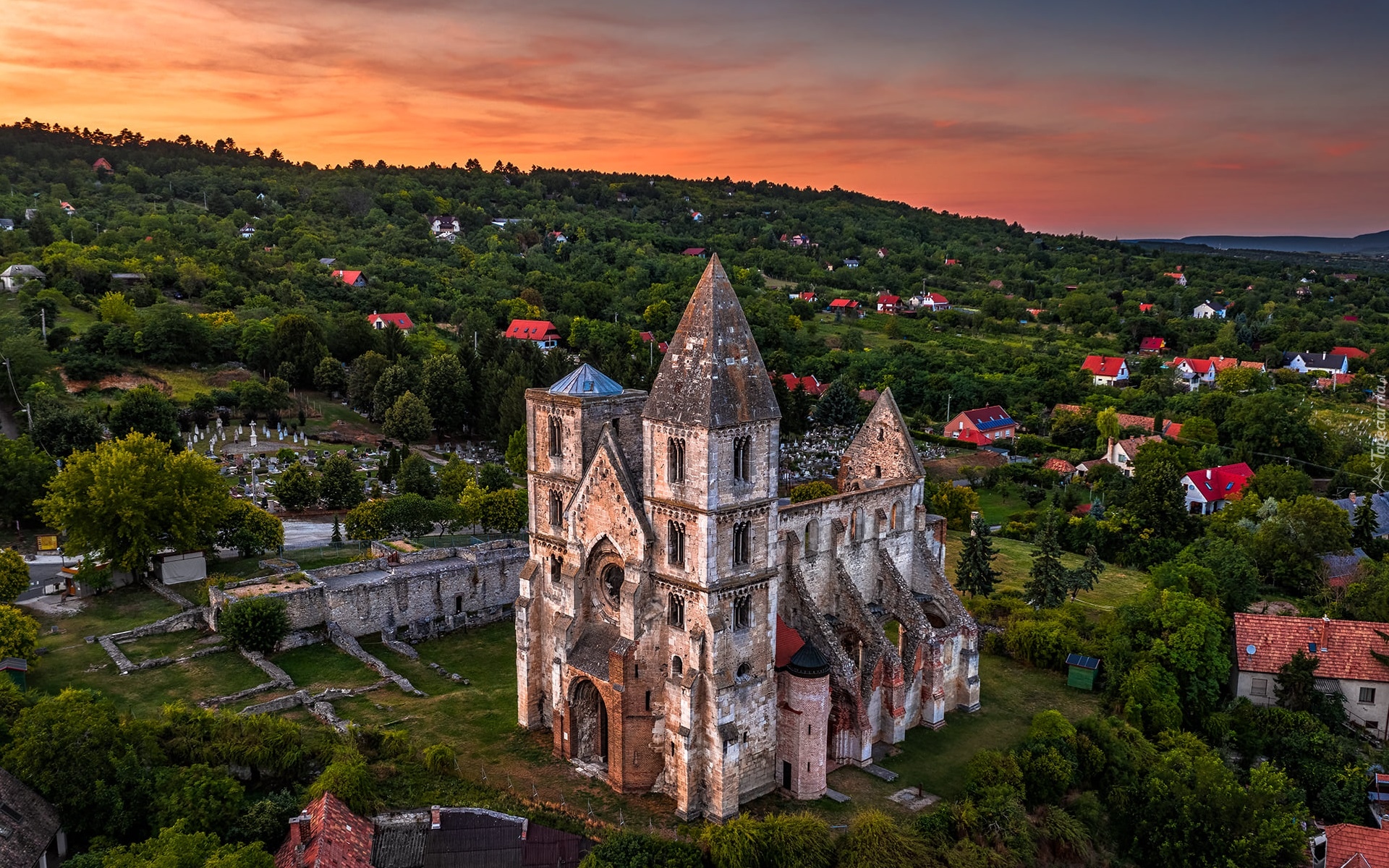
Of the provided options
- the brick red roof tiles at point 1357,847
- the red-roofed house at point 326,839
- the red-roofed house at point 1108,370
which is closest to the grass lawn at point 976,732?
the brick red roof tiles at point 1357,847

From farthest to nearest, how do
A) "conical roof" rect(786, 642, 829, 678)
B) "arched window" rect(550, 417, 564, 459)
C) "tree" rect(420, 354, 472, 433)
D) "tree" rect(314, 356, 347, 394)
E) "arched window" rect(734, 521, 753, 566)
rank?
"tree" rect(314, 356, 347, 394) → "tree" rect(420, 354, 472, 433) → "arched window" rect(550, 417, 564, 459) → "conical roof" rect(786, 642, 829, 678) → "arched window" rect(734, 521, 753, 566)

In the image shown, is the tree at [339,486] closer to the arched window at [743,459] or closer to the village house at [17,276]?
the arched window at [743,459]

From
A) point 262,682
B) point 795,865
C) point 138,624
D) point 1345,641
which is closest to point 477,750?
point 262,682

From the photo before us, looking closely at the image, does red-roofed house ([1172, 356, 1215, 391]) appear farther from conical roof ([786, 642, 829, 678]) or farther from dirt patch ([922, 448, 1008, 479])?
conical roof ([786, 642, 829, 678])

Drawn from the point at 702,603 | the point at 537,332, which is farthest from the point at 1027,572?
the point at 537,332

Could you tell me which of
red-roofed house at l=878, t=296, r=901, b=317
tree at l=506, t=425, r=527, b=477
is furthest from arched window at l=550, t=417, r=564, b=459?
red-roofed house at l=878, t=296, r=901, b=317

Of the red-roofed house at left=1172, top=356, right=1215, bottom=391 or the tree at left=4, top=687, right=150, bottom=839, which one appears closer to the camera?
the tree at left=4, top=687, right=150, bottom=839

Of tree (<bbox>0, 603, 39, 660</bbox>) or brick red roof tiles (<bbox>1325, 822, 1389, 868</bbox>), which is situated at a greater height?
tree (<bbox>0, 603, 39, 660</bbox>)
